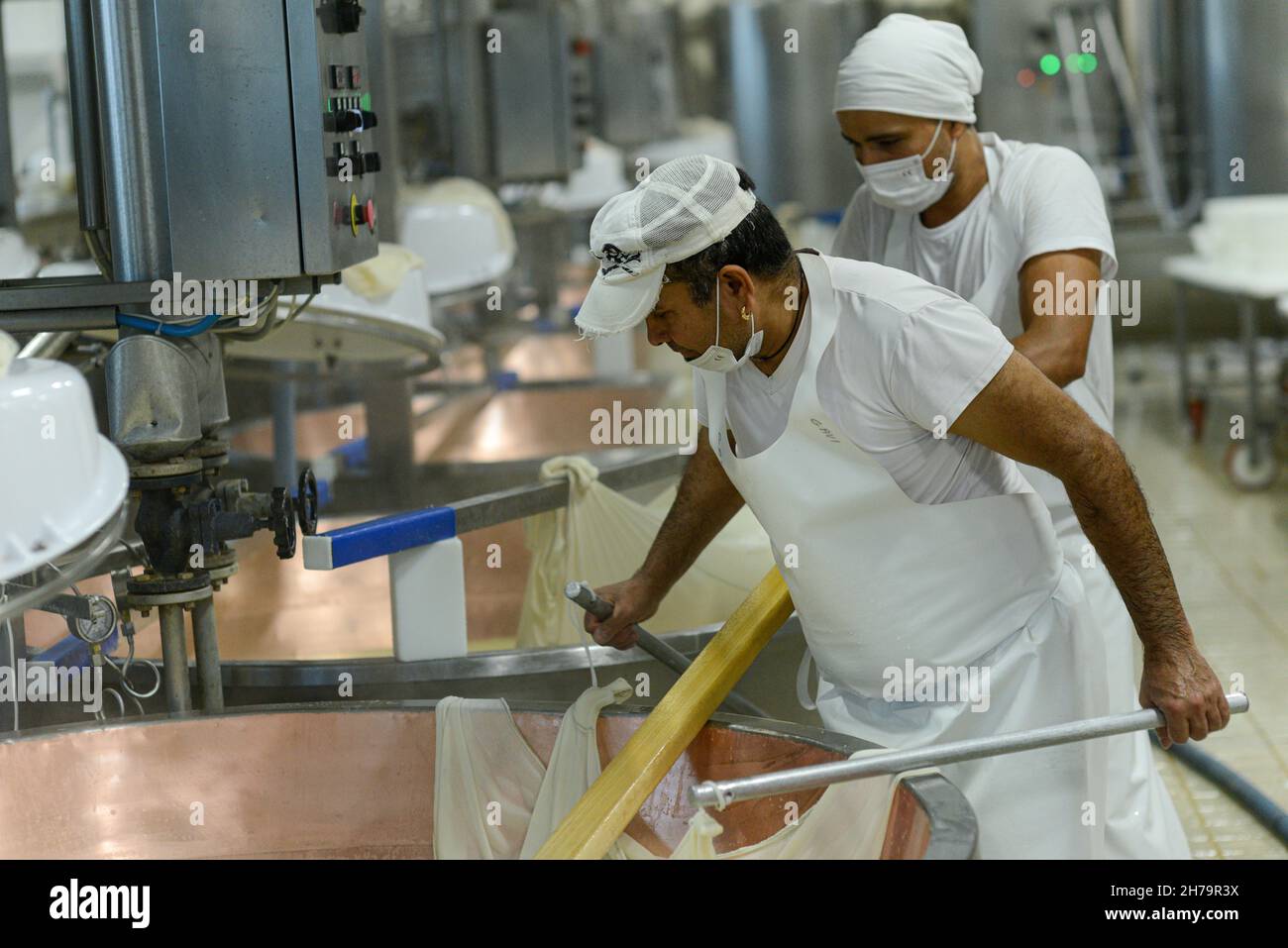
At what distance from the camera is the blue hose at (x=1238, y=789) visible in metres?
2.64

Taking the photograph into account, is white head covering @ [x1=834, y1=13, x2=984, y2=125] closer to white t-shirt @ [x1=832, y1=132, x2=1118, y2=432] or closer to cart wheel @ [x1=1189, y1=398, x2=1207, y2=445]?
white t-shirt @ [x1=832, y1=132, x2=1118, y2=432]

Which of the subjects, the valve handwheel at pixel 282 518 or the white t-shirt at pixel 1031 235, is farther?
the white t-shirt at pixel 1031 235

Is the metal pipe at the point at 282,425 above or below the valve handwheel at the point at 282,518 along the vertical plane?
below

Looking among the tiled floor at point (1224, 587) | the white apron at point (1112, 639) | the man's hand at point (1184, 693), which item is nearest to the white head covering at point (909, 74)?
the white apron at point (1112, 639)

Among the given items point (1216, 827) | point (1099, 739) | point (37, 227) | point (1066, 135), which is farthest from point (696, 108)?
point (1099, 739)

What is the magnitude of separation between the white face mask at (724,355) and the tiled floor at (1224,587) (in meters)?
1.53

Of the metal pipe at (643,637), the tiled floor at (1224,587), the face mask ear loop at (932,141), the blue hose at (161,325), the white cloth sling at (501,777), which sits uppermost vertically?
the face mask ear loop at (932,141)

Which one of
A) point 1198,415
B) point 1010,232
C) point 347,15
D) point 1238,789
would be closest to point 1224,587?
point 1238,789

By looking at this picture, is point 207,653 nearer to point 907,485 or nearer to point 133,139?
point 133,139

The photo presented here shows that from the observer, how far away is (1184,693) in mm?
1471

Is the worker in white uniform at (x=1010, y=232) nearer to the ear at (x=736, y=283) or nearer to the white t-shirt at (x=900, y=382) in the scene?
the white t-shirt at (x=900, y=382)

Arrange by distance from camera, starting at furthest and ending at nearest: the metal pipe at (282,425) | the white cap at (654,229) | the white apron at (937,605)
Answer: the metal pipe at (282,425), the white apron at (937,605), the white cap at (654,229)

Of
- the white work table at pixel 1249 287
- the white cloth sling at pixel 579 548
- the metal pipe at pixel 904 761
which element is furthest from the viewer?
the white work table at pixel 1249 287
